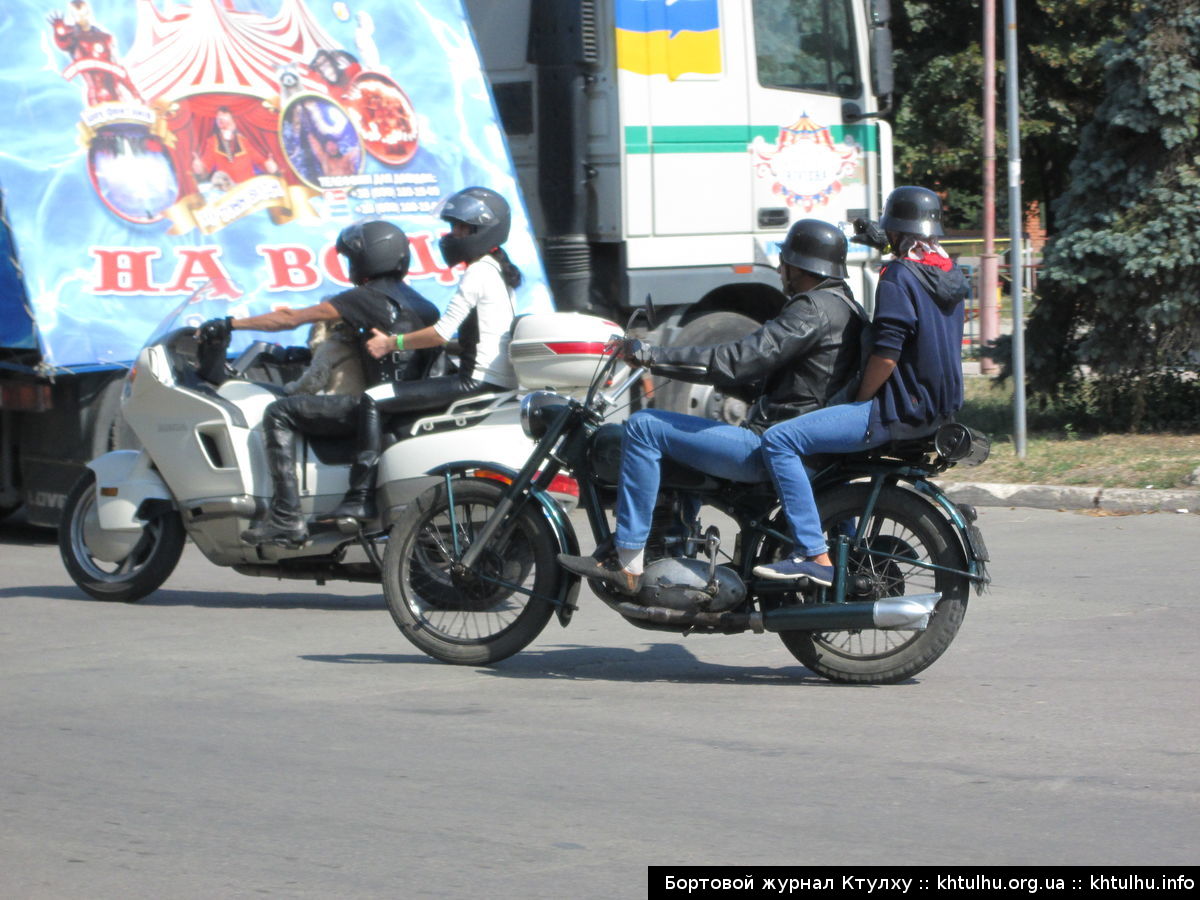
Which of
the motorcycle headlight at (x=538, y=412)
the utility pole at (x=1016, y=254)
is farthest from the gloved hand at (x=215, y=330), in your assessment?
the utility pole at (x=1016, y=254)

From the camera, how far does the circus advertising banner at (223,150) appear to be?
368 inches

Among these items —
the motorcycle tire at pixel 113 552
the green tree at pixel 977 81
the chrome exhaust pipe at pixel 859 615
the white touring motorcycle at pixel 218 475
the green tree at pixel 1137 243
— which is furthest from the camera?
the green tree at pixel 977 81

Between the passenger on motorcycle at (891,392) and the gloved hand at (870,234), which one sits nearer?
the passenger on motorcycle at (891,392)

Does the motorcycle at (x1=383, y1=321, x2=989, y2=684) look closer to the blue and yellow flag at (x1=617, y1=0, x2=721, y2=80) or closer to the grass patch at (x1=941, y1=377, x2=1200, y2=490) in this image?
the grass patch at (x1=941, y1=377, x2=1200, y2=490)

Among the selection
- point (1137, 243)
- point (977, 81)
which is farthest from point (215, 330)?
point (977, 81)

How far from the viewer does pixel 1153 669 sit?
629 cm

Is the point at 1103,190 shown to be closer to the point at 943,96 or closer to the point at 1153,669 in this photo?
the point at 1153,669

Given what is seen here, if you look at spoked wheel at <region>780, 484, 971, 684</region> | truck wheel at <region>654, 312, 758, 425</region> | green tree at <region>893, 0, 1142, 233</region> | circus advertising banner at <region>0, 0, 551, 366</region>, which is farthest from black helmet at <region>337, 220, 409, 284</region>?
green tree at <region>893, 0, 1142, 233</region>

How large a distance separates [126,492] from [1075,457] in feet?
21.6

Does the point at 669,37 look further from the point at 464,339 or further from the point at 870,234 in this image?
the point at 870,234

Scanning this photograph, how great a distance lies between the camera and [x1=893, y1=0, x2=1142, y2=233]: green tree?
2691cm

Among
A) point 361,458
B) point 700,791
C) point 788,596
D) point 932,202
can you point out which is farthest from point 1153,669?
point 361,458

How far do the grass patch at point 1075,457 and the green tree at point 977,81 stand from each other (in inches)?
566

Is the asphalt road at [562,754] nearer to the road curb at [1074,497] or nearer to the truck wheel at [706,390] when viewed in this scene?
the road curb at [1074,497]
